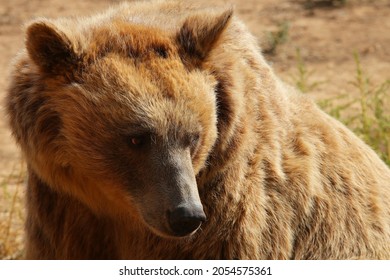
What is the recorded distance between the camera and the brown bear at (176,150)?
510cm

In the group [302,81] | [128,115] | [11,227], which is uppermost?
[128,115]

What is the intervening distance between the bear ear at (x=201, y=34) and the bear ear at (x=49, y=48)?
0.64 metres

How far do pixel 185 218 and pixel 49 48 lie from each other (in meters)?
1.20

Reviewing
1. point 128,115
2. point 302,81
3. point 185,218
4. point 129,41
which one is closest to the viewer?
point 185,218

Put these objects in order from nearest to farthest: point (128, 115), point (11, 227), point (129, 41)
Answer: point (128, 115), point (129, 41), point (11, 227)

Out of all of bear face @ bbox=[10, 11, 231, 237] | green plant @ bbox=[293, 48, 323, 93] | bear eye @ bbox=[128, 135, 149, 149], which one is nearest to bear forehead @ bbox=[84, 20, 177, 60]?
bear face @ bbox=[10, 11, 231, 237]

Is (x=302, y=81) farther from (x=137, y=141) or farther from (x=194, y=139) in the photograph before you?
(x=137, y=141)

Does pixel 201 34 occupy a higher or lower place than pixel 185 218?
higher

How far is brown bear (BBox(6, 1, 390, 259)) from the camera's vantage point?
16.7 feet

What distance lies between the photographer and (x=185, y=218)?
16.1 ft

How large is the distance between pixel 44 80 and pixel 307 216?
185 cm

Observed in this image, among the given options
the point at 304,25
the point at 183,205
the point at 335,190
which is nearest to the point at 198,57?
the point at 183,205

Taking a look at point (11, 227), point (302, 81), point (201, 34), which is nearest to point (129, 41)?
point (201, 34)

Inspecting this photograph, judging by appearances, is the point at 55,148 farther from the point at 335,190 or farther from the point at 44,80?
the point at 335,190
